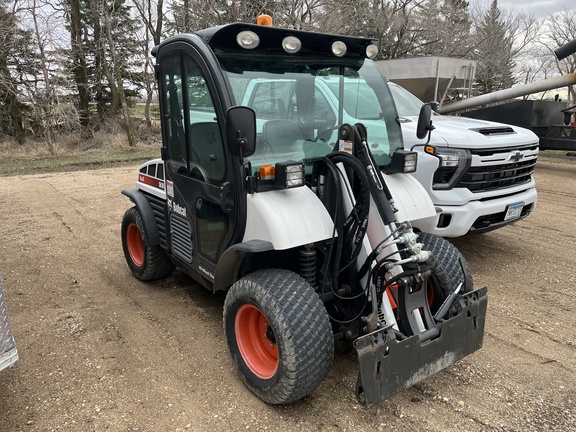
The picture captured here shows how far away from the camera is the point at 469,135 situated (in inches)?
189

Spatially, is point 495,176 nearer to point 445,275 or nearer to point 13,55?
point 445,275

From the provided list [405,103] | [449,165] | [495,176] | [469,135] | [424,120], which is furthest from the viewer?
[405,103]

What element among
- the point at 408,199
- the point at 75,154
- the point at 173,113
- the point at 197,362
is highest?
the point at 173,113

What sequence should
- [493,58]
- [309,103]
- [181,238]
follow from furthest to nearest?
1. [493,58]
2. [181,238]
3. [309,103]

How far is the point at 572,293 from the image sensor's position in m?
4.30

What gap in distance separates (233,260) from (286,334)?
0.69m

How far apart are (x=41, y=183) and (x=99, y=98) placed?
12549mm

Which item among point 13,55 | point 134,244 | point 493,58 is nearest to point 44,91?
point 13,55

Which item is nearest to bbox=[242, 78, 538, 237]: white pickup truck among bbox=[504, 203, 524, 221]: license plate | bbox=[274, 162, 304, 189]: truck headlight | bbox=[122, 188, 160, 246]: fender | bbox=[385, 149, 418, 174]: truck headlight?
bbox=[504, 203, 524, 221]: license plate

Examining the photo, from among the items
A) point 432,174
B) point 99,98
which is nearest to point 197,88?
point 432,174

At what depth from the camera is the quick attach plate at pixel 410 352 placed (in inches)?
90.3

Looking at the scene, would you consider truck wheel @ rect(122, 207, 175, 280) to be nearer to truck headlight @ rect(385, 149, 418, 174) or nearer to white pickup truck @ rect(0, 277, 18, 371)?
white pickup truck @ rect(0, 277, 18, 371)

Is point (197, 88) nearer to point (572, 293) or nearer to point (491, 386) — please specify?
point (491, 386)

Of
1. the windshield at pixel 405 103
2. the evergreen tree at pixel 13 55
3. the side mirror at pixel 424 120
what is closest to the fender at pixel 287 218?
the side mirror at pixel 424 120
